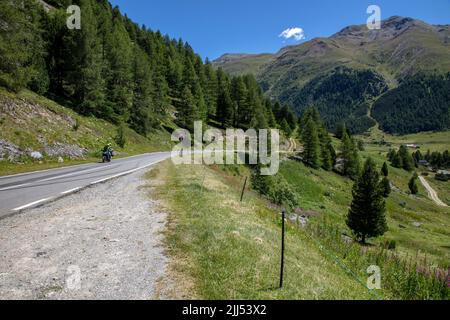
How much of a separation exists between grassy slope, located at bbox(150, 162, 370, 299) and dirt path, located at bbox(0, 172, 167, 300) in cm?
76

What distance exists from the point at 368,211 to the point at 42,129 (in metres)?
44.0

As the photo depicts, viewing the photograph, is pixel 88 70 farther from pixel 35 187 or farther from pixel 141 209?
pixel 141 209

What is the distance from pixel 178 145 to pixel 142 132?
10830 millimetres

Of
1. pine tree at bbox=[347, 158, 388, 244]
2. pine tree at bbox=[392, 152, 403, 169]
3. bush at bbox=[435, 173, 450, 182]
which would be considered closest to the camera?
pine tree at bbox=[347, 158, 388, 244]

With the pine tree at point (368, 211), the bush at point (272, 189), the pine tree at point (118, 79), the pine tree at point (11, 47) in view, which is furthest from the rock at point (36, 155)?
the pine tree at point (368, 211)

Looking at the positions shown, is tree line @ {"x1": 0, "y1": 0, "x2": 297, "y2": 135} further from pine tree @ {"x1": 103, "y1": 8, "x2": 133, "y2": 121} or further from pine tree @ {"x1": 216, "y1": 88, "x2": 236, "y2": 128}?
pine tree @ {"x1": 216, "y1": 88, "x2": 236, "y2": 128}

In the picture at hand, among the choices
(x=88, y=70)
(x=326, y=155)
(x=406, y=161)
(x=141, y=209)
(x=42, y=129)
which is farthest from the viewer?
(x=406, y=161)

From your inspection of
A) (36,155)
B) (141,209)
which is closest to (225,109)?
(36,155)

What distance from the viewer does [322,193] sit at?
65.5 meters

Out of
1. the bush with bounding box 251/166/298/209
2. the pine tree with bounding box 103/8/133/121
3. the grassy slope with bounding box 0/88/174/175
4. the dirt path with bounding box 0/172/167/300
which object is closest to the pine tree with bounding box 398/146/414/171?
the bush with bounding box 251/166/298/209

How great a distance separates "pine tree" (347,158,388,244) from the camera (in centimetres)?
4497

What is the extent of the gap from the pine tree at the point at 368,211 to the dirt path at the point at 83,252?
4056cm

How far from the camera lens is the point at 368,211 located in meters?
45.4
